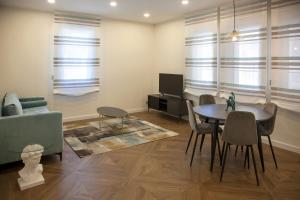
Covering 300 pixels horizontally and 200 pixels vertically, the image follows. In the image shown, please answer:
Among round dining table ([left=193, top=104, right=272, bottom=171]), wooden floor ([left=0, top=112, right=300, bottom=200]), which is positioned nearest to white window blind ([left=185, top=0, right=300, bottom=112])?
round dining table ([left=193, top=104, right=272, bottom=171])

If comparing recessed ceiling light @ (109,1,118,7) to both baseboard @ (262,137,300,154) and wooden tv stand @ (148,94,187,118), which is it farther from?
baseboard @ (262,137,300,154)

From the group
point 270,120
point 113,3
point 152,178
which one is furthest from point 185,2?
point 152,178

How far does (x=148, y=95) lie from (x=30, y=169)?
4226 millimetres

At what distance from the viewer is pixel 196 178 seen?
286 cm

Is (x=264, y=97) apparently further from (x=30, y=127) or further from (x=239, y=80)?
(x=30, y=127)

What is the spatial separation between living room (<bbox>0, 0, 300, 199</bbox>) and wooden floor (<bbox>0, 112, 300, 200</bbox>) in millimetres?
15

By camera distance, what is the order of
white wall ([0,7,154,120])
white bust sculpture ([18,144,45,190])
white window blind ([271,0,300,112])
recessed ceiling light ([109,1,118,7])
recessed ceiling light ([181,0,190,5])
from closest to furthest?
white bust sculpture ([18,144,45,190]) < white window blind ([271,0,300,112]) < recessed ceiling light ([181,0,190,5]) < recessed ceiling light ([109,1,118,7]) < white wall ([0,7,154,120])

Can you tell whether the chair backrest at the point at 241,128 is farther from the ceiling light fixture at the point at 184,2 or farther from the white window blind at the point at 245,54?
the ceiling light fixture at the point at 184,2

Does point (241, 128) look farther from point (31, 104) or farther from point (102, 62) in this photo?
point (102, 62)

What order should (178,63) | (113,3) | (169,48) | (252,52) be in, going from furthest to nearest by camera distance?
(169,48), (178,63), (113,3), (252,52)

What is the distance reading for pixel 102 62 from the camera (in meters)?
5.98

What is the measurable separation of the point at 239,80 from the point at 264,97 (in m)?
0.58

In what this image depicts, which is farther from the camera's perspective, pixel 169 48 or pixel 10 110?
pixel 169 48

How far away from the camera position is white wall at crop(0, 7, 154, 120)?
15.9ft
